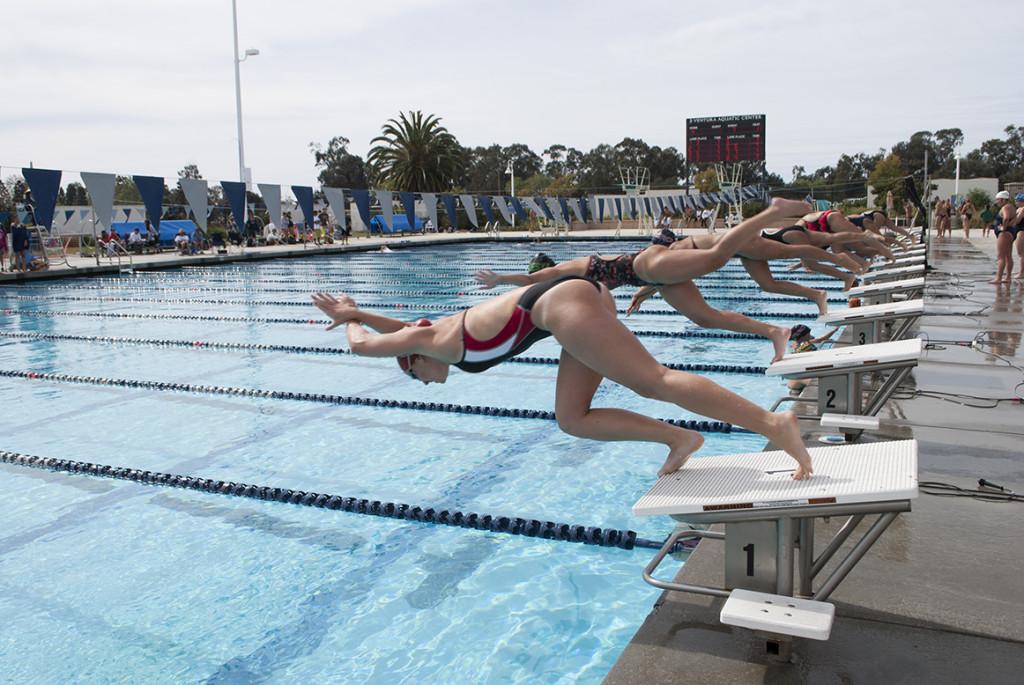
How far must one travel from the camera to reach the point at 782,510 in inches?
76.4

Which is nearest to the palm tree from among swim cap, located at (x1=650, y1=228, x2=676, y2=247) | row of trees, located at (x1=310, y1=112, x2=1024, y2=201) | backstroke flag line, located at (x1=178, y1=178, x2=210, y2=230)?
row of trees, located at (x1=310, y1=112, x2=1024, y2=201)

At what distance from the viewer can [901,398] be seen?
4695 mm

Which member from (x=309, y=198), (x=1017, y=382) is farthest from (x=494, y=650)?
(x=309, y=198)

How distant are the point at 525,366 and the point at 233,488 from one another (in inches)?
142

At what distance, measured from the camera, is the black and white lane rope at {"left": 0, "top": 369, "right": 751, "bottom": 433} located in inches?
204

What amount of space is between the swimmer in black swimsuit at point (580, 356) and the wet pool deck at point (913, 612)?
1.48 feet

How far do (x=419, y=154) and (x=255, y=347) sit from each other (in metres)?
35.9

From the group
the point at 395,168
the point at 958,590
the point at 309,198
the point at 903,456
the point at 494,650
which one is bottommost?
the point at 494,650

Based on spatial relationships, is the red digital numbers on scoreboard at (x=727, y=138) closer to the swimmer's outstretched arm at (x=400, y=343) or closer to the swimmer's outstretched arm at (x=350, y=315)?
the swimmer's outstretched arm at (x=350, y=315)

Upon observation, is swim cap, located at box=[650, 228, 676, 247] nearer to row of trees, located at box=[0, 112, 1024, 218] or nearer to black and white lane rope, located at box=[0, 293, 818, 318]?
black and white lane rope, located at box=[0, 293, 818, 318]

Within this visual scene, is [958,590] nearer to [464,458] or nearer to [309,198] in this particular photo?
[464,458]

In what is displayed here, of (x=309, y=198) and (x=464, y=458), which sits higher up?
(x=309, y=198)

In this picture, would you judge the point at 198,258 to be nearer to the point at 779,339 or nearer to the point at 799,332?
the point at 799,332

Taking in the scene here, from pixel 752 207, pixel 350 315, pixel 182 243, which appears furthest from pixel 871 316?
pixel 752 207
